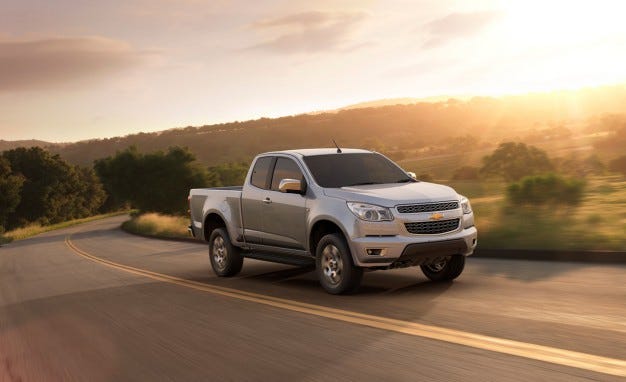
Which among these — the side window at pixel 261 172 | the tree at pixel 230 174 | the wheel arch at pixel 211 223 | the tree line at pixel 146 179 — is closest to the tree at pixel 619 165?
the tree line at pixel 146 179

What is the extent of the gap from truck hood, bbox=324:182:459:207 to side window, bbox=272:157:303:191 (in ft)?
3.35

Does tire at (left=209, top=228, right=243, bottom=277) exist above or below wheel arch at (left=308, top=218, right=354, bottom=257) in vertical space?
below

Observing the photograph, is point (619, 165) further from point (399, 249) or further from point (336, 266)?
point (399, 249)

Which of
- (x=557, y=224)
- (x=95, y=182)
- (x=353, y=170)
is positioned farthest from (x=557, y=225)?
(x=95, y=182)

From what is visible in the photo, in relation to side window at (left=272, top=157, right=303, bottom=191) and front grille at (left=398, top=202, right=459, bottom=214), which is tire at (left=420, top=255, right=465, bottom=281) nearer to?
front grille at (left=398, top=202, right=459, bottom=214)

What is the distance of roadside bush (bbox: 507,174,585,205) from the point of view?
15695mm

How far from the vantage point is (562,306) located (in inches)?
283

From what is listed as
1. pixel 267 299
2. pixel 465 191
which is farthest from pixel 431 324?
pixel 465 191

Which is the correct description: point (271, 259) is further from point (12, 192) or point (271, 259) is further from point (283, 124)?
point (283, 124)

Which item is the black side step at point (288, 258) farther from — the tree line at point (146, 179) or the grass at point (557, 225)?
the tree line at point (146, 179)

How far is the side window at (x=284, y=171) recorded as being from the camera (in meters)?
10.0

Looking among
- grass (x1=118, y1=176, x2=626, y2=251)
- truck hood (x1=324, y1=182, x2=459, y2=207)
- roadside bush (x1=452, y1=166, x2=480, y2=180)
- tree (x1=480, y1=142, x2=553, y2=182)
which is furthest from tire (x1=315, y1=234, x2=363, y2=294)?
roadside bush (x1=452, y1=166, x2=480, y2=180)

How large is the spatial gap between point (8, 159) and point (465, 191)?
239 feet

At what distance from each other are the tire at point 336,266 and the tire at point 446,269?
4.44 ft
